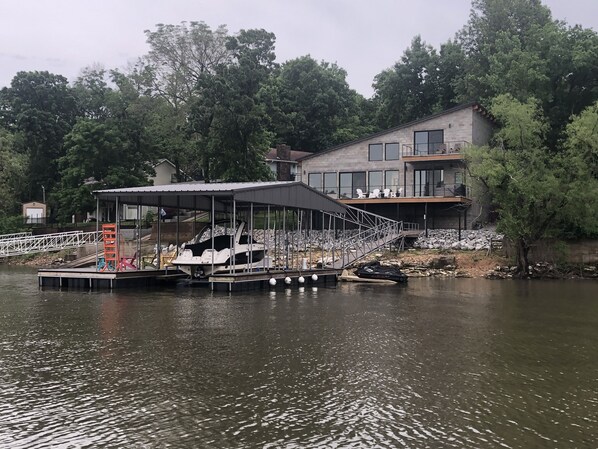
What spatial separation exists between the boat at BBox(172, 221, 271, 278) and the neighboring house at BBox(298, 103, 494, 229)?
17683 mm

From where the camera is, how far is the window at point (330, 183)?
5056 cm

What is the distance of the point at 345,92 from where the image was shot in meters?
75.8

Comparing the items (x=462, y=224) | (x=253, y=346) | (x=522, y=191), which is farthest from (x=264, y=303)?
(x=462, y=224)

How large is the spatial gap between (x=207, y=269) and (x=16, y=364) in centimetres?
1615

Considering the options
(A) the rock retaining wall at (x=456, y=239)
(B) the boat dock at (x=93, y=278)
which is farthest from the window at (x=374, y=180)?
(B) the boat dock at (x=93, y=278)

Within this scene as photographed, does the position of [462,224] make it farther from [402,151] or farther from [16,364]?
[16,364]

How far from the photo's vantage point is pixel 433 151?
46500mm

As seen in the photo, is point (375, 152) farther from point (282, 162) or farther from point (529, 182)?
point (529, 182)

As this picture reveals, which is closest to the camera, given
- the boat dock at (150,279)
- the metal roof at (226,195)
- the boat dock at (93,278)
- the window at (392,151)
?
the metal roof at (226,195)

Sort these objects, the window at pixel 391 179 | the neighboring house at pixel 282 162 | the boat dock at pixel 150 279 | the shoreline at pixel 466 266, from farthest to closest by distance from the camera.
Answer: the neighboring house at pixel 282 162, the window at pixel 391 179, the shoreline at pixel 466 266, the boat dock at pixel 150 279

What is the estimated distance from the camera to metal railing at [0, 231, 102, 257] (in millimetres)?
44562

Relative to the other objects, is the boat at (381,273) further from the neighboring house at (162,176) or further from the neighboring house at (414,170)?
the neighboring house at (162,176)

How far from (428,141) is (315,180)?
10503 millimetres

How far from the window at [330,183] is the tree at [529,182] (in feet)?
50.2
